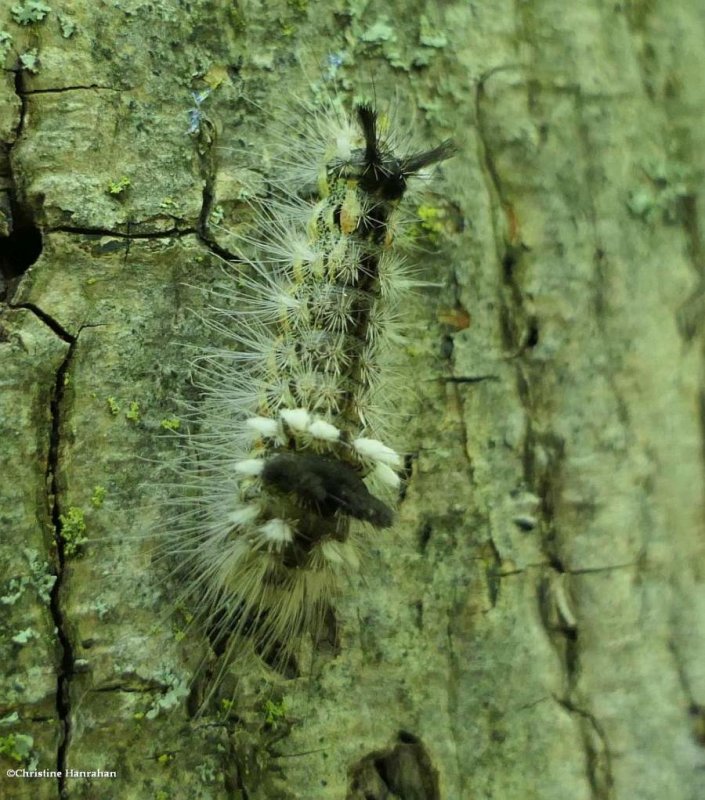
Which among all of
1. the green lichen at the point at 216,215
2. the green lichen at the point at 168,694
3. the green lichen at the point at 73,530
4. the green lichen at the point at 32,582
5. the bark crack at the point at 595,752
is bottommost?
the bark crack at the point at 595,752

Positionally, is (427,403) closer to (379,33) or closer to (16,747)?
(379,33)

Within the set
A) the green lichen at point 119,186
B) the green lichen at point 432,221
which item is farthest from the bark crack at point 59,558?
the green lichen at point 432,221

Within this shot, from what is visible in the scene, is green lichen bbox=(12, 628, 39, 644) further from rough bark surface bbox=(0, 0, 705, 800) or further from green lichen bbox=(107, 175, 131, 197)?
green lichen bbox=(107, 175, 131, 197)

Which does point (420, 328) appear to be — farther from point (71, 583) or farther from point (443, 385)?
point (71, 583)

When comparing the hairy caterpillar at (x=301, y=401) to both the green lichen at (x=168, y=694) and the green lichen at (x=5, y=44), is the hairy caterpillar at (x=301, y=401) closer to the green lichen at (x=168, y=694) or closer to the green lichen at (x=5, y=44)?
the green lichen at (x=168, y=694)

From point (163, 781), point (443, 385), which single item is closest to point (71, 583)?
point (163, 781)

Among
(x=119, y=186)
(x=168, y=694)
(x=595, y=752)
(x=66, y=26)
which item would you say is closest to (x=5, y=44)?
(x=66, y=26)

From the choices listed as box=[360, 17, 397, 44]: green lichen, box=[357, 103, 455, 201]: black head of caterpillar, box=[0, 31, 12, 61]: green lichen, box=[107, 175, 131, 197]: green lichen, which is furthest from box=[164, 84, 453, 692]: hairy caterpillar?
box=[0, 31, 12, 61]: green lichen
